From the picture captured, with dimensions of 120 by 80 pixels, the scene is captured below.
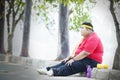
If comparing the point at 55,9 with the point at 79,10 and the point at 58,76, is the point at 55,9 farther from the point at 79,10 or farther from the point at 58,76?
the point at 58,76

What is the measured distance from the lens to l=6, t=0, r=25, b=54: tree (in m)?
14.7

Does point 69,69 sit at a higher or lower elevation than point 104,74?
higher

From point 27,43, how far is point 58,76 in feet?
23.9

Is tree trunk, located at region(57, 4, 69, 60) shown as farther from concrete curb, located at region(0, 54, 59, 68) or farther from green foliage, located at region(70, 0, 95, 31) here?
green foliage, located at region(70, 0, 95, 31)

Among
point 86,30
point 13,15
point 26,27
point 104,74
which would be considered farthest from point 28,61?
point 104,74

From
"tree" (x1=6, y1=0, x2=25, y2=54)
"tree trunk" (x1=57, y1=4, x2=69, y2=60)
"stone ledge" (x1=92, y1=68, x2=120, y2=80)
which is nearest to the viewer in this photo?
"stone ledge" (x1=92, y1=68, x2=120, y2=80)

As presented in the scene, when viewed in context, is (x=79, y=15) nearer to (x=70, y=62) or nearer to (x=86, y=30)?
(x=86, y=30)

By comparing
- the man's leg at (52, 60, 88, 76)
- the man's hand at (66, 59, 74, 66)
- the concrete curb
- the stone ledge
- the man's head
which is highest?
the man's head

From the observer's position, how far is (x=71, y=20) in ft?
44.5

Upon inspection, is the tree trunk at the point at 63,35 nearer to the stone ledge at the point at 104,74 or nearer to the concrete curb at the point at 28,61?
the concrete curb at the point at 28,61

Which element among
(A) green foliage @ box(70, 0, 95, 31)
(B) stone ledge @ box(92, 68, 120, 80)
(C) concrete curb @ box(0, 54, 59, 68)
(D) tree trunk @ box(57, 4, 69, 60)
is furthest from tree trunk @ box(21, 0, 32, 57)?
(B) stone ledge @ box(92, 68, 120, 80)

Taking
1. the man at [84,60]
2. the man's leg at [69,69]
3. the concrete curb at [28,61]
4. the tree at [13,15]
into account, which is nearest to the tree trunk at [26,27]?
the concrete curb at [28,61]

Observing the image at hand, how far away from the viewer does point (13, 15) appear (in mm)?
14820

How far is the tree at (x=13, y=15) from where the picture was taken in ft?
48.3
